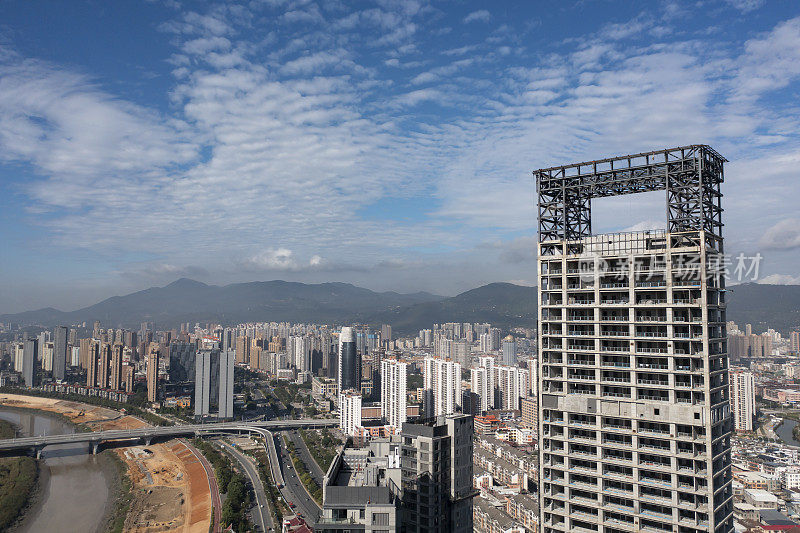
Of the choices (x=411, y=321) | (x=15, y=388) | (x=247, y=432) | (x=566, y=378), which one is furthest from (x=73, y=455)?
(x=411, y=321)

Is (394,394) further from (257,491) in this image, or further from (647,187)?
(647,187)

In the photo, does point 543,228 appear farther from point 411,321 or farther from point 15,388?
point 411,321

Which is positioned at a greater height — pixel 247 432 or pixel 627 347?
pixel 627 347

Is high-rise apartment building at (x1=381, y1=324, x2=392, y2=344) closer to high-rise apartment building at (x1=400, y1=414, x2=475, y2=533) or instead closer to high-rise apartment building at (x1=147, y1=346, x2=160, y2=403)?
high-rise apartment building at (x1=147, y1=346, x2=160, y2=403)

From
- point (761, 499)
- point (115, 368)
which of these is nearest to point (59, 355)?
point (115, 368)

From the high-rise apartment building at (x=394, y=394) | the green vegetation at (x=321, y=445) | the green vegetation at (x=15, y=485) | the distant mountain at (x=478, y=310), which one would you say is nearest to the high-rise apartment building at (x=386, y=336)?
the distant mountain at (x=478, y=310)

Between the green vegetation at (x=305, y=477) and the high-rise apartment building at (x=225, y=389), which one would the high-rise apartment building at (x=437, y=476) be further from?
the high-rise apartment building at (x=225, y=389)
